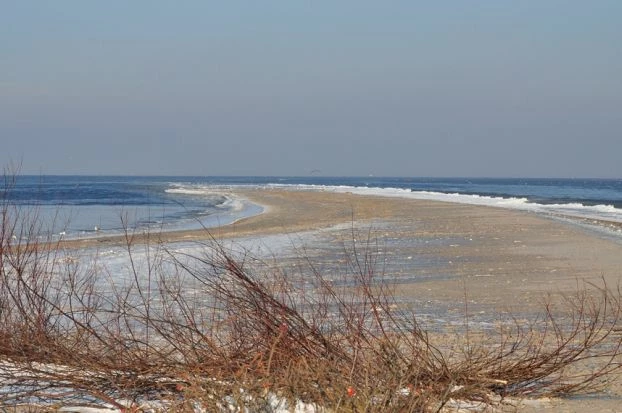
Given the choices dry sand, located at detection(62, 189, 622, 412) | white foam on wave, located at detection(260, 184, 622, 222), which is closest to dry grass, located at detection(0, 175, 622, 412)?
dry sand, located at detection(62, 189, 622, 412)

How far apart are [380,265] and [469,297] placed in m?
3.68

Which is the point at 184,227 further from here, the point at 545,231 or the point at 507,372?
the point at 507,372

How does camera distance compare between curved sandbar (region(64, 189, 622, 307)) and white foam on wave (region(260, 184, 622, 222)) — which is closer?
curved sandbar (region(64, 189, 622, 307))

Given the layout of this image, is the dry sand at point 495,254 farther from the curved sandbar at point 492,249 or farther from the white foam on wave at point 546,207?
the white foam on wave at point 546,207

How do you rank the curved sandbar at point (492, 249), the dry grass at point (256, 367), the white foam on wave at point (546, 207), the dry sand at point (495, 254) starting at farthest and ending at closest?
1. the white foam on wave at point (546, 207)
2. the curved sandbar at point (492, 249)
3. the dry sand at point (495, 254)
4. the dry grass at point (256, 367)

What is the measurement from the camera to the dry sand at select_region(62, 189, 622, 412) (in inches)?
403

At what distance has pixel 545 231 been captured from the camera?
21.6m

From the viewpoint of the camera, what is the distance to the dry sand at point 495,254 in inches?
403

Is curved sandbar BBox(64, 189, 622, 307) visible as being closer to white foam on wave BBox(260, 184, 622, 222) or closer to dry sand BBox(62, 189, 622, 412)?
dry sand BBox(62, 189, 622, 412)

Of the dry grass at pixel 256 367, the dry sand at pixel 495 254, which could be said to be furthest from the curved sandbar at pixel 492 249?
the dry grass at pixel 256 367

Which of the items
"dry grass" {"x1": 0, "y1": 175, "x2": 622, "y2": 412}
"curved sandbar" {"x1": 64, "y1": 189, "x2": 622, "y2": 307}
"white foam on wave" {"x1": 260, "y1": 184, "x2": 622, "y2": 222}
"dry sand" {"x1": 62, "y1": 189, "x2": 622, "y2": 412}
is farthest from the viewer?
"white foam on wave" {"x1": 260, "y1": 184, "x2": 622, "y2": 222}

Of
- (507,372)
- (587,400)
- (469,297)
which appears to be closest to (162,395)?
(507,372)

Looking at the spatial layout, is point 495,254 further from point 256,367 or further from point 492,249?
point 256,367

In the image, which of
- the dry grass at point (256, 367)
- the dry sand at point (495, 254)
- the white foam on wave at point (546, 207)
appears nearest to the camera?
the dry grass at point (256, 367)
